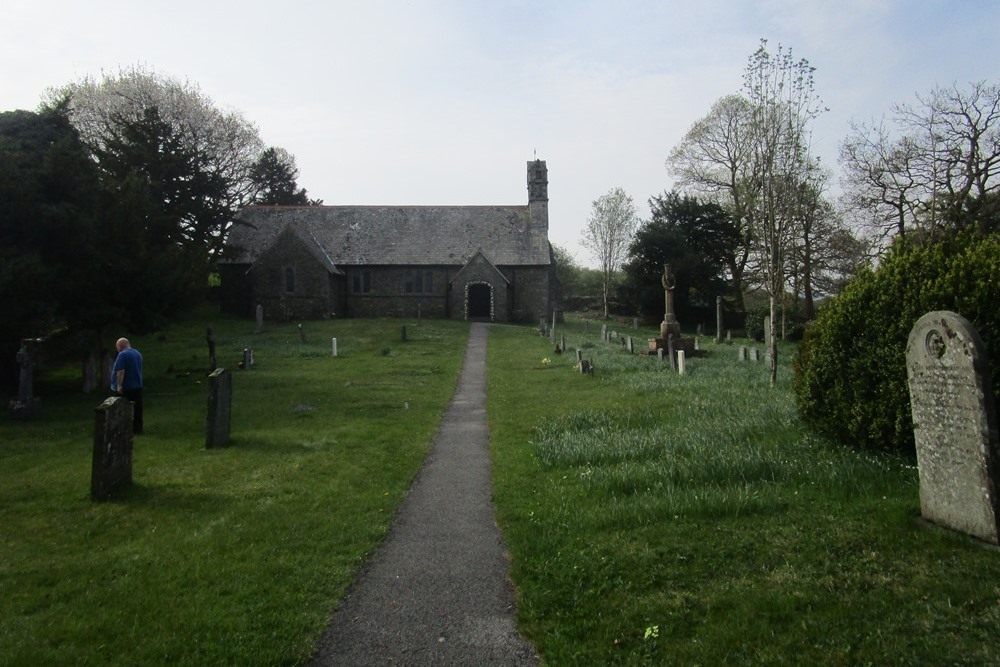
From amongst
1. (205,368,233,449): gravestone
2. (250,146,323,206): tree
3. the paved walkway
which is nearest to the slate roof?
(250,146,323,206): tree

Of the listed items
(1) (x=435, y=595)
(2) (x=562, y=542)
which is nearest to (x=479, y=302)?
(2) (x=562, y=542)

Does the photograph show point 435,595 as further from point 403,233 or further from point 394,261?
point 403,233

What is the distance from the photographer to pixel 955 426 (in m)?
5.91

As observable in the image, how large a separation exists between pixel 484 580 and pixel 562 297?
59.0 metres

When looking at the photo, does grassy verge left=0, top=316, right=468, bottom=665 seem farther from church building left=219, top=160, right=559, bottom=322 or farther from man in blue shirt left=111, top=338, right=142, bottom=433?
church building left=219, top=160, right=559, bottom=322

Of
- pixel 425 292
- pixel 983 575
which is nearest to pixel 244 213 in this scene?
pixel 425 292

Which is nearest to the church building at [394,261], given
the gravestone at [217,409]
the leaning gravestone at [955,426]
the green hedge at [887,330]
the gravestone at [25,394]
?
the gravestone at [25,394]

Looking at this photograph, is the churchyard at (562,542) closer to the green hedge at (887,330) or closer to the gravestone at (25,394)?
the green hedge at (887,330)

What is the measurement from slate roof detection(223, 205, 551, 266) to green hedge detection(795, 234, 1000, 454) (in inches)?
1479

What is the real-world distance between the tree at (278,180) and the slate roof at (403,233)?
1609 cm

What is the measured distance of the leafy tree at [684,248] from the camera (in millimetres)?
46469

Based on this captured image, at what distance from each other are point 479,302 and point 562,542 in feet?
130

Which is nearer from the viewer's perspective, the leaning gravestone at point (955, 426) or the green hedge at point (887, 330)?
the leaning gravestone at point (955, 426)

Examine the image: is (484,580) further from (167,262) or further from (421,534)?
(167,262)
